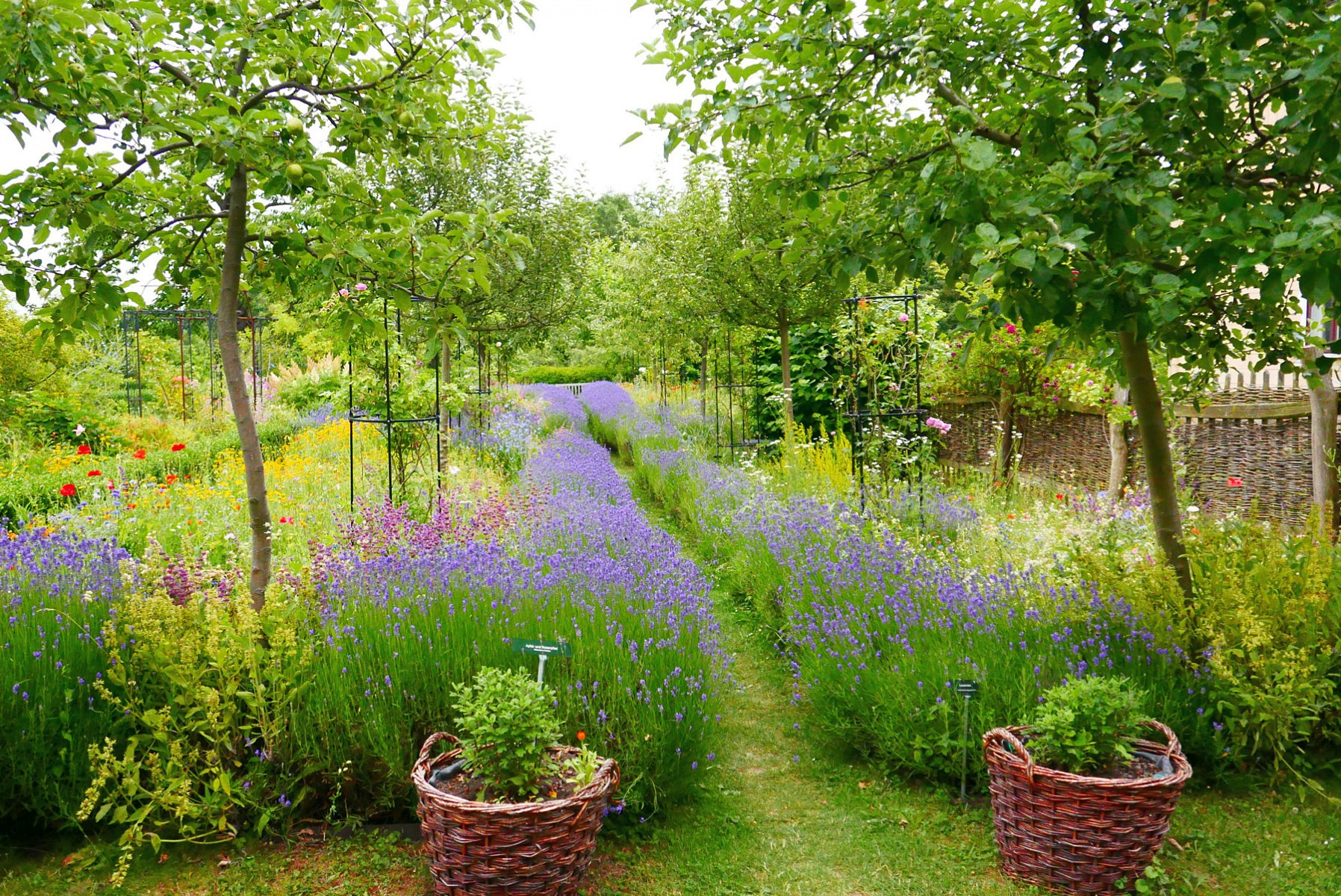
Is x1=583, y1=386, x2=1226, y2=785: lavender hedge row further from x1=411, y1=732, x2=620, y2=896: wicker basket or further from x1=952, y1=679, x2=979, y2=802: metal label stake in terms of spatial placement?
x1=411, y1=732, x2=620, y2=896: wicker basket

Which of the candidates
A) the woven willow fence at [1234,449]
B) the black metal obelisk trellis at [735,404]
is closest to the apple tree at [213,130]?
the woven willow fence at [1234,449]

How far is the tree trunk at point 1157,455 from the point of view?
3.63 metres

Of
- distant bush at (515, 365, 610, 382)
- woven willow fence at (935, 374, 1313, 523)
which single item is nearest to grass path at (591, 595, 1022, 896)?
woven willow fence at (935, 374, 1313, 523)

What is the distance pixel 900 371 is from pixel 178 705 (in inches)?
264

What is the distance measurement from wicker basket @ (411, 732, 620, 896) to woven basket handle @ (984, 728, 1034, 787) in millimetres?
1361

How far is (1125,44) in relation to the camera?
270 cm

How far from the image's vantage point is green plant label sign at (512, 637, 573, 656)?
120 inches

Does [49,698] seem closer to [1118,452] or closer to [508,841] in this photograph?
[508,841]

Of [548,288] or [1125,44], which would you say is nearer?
[1125,44]

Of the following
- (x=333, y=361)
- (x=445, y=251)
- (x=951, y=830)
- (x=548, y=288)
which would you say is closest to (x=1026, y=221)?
(x=445, y=251)

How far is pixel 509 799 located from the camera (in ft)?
8.80

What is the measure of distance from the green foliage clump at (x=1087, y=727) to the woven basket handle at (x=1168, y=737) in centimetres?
11

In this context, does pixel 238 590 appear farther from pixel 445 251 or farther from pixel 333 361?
pixel 333 361

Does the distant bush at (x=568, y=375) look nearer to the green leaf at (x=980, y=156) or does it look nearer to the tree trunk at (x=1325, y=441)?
the tree trunk at (x=1325, y=441)
